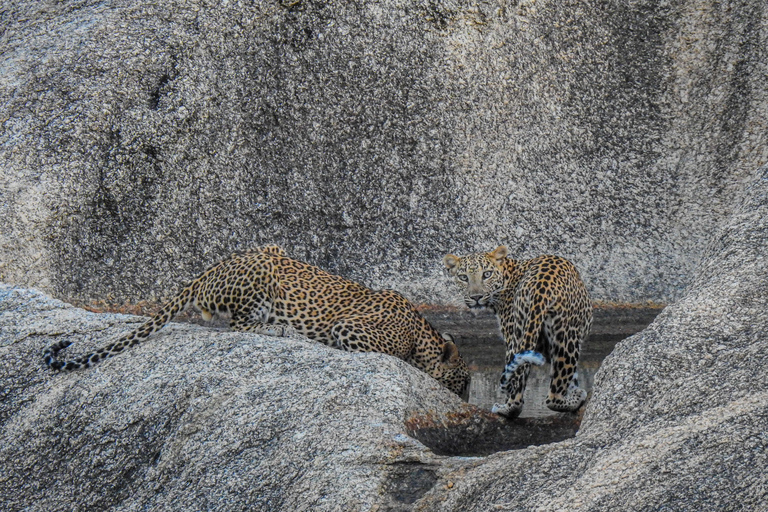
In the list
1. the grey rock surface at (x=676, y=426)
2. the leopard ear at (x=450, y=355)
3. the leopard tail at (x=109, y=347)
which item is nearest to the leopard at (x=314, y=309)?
the leopard ear at (x=450, y=355)

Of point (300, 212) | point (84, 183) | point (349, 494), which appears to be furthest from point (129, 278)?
point (349, 494)

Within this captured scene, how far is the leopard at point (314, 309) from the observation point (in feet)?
33.9

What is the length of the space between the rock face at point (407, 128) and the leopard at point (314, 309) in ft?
5.77

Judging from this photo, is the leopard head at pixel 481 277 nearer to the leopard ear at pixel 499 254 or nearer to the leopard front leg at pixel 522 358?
the leopard ear at pixel 499 254

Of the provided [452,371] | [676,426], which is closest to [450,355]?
[452,371]

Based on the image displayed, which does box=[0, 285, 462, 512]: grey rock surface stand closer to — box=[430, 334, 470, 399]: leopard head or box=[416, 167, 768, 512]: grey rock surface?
box=[416, 167, 768, 512]: grey rock surface

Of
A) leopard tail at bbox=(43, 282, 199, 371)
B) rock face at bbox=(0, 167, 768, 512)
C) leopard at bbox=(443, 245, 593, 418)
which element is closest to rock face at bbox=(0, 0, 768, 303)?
leopard tail at bbox=(43, 282, 199, 371)

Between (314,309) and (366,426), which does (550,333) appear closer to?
(314,309)

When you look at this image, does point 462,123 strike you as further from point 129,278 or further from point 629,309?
point 129,278

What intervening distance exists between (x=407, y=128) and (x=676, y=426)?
24.7 feet

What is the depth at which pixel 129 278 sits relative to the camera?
12305mm

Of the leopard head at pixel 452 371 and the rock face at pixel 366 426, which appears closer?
the rock face at pixel 366 426

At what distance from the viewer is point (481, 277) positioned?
416 inches

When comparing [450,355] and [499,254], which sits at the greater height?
[499,254]
